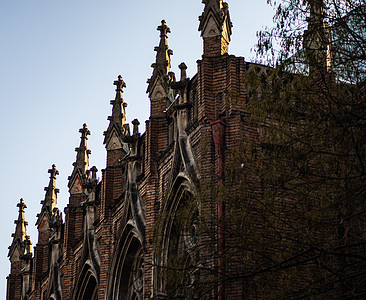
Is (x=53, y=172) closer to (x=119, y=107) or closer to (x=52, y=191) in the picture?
(x=52, y=191)

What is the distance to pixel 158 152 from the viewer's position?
1113 inches

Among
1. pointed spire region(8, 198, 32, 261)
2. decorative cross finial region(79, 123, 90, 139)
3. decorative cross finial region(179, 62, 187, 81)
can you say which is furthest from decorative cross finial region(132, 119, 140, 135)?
pointed spire region(8, 198, 32, 261)

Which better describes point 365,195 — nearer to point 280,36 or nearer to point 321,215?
point 321,215

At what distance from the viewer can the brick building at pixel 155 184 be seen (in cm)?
2367

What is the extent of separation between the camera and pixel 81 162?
38250mm

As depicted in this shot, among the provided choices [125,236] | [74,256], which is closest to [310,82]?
[125,236]

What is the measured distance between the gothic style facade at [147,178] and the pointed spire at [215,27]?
0.03 meters

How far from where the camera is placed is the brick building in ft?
77.7

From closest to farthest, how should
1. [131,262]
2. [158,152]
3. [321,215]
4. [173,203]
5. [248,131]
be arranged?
[321,215] < [248,131] < [173,203] < [158,152] < [131,262]

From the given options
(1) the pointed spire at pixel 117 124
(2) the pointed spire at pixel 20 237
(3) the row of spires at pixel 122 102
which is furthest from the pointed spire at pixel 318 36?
(2) the pointed spire at pixel 20 237

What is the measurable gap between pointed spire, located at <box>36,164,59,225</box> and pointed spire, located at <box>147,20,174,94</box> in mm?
13857

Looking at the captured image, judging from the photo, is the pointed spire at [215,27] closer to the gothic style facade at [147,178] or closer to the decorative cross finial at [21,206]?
the gothic style facade at [147,178]

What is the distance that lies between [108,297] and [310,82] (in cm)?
1430

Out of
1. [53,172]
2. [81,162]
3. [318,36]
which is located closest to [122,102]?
[81,162]
